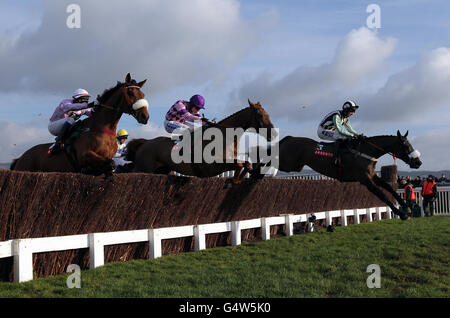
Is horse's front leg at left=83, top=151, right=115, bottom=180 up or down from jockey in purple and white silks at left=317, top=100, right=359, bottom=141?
down

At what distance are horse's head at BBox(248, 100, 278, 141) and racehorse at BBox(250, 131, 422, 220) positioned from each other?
11.8ft

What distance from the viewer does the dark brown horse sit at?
770 centimetres

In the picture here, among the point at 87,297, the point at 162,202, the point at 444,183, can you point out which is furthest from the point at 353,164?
the point at 444,183

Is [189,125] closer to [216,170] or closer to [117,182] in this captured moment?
[216,170]

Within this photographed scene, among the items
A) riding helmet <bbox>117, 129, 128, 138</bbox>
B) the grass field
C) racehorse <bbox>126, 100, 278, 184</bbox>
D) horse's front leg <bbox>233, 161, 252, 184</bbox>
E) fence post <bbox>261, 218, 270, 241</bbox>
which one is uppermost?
riding helmet <bbox>117, 129, 128, 138</bbox>

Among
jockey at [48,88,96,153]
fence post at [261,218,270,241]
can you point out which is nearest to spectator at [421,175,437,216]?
fence post at [261,218,270,241]

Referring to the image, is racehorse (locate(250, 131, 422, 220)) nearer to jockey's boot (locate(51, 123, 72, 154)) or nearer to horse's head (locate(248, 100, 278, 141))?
horse's head (locate(248, 100, 278, 141))

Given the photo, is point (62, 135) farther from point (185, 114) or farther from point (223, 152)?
point (223, 152)

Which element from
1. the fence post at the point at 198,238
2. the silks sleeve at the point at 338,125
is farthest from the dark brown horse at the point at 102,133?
the silks sleeve at the point at 338,125

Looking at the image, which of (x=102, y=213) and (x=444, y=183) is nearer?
(x=102, y=213)
